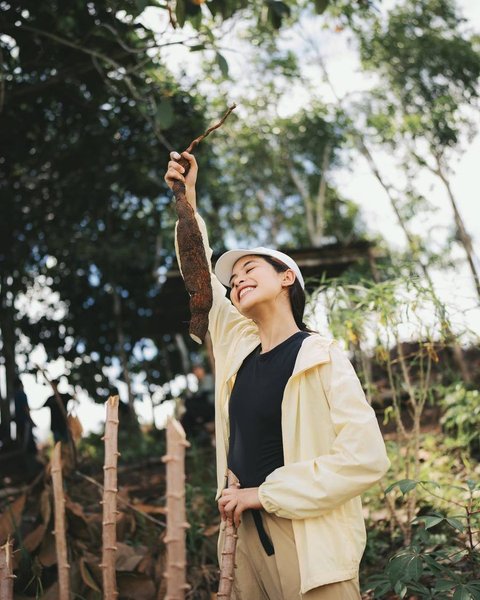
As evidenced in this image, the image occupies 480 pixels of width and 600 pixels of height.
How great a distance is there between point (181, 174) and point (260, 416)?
877mm

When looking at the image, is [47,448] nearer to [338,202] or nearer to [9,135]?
[9,135]

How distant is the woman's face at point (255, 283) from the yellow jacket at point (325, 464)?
0.23m

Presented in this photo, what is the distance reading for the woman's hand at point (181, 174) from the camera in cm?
211

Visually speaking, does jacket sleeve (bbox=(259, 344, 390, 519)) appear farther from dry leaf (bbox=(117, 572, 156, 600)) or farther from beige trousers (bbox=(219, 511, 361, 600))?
dry leaf (bbox=(117, 572, 156, 600))

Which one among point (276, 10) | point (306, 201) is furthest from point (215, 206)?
point (276, 10)

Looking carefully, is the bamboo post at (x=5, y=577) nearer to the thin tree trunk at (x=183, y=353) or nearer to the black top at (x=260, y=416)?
the black top at (x=260, y=416)

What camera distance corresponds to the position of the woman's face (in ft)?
6.65

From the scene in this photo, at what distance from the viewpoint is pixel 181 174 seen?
215cm

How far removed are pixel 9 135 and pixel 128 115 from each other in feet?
9.20

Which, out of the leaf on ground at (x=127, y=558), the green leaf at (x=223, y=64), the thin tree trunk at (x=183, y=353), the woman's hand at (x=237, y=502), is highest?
the green leaf at (x=223, y=64)

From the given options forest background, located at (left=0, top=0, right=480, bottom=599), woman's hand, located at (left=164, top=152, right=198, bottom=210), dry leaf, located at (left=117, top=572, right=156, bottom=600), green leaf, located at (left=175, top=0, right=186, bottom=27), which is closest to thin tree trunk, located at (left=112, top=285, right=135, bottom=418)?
forest background, located at (left=0, top=0, right=480, bottom=599)

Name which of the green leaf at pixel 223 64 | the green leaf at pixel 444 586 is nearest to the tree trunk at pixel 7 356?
Result: the green leaf at pixel 223 64

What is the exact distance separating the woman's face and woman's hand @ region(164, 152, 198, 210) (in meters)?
0.29

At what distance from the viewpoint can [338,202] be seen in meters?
18.7
